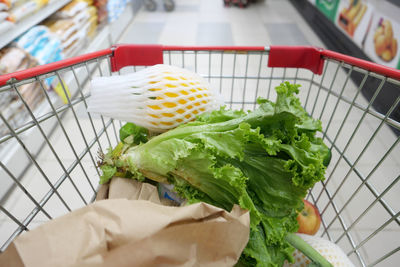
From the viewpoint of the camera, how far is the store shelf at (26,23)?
151 cm

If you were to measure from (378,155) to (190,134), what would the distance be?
1.46 m

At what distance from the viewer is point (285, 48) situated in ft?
3.11

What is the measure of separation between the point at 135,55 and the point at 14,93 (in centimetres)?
113

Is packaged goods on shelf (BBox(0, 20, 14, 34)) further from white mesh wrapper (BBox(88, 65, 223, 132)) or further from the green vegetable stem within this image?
the green vegetable stem

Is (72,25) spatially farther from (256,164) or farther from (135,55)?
(256,164)

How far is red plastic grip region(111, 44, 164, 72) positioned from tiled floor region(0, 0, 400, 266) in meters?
0.20

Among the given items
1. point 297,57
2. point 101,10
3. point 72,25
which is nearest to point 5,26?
point 72,25

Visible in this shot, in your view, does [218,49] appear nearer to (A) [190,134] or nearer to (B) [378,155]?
(A) [190,134]

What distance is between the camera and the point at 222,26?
3.86m

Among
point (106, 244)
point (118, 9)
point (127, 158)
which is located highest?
point (106, 244)

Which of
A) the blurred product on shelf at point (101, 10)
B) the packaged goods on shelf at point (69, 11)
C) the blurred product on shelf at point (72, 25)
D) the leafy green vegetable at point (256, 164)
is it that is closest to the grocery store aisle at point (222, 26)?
the blurred product on shelf at point (101, 10)

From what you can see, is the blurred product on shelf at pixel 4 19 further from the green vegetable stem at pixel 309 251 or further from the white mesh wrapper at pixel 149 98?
the green vegetable stem at pixel 309 251

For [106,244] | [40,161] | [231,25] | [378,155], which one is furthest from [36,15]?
[231,25]

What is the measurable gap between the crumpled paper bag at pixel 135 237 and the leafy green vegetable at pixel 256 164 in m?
0.11
